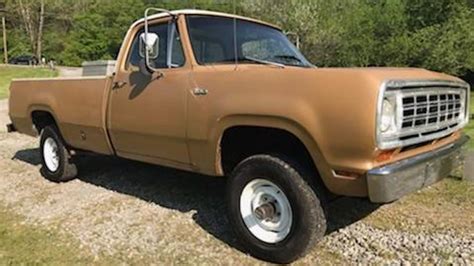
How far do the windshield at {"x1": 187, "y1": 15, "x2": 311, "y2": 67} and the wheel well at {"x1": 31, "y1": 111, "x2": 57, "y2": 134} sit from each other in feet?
10.5

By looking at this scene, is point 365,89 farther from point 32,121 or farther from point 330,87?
point 32,121

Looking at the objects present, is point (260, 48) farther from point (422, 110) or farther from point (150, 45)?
point (422, 110)

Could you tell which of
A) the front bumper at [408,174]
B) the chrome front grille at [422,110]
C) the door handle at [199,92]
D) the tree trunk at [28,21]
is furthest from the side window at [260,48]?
the tree trunk at [28,21]

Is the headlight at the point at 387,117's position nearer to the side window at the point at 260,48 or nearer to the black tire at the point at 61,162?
the side window at the point at 260,48

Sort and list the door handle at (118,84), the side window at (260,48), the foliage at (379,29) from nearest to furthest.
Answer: the side window at (260,48) < the door handle at (118,84) < the foliage at (379,29)

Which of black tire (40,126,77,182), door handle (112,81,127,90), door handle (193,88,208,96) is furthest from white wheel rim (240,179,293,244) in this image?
black tire (40,126,77,182)

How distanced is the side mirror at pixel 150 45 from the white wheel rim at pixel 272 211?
1.61 meters

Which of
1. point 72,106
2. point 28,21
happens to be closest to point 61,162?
point 72,106

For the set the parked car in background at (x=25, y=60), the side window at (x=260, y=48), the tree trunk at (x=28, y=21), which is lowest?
the parked car in background at (x=25, y=60)

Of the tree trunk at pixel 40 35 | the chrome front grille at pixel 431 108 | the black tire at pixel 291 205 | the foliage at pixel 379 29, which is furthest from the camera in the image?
the tree trunk at pixel 40 35

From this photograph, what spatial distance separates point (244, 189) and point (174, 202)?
5.67 feet

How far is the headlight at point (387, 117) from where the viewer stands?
323 centimetres

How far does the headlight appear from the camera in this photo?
3.23 metres

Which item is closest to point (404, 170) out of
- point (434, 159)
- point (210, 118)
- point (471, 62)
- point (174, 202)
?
point (434, 159)
